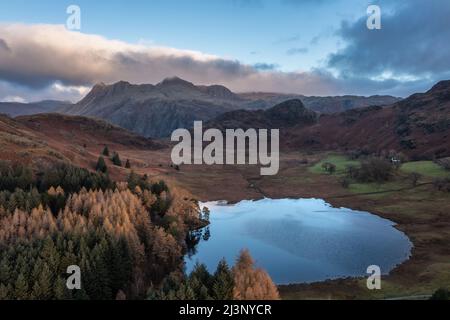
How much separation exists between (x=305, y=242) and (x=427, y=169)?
267 ft

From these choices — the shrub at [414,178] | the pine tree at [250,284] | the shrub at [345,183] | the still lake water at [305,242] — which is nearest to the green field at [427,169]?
the shrub at [414,178]

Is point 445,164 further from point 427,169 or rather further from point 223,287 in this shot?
point 223,287

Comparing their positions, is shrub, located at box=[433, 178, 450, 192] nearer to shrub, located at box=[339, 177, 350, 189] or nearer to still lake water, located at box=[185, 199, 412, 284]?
still lake water, located at box=[185, 199, 412, 284]

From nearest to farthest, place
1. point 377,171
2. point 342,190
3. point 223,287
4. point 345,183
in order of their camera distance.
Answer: point 223,287, point 342,190, point 377,171, point 345,183

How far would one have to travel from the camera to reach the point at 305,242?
80312 mm

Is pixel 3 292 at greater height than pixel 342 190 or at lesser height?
lesser

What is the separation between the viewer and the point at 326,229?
90250 mm

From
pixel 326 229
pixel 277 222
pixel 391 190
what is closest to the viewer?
pixel 326 229

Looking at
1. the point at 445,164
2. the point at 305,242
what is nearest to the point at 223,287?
the point at 305,242

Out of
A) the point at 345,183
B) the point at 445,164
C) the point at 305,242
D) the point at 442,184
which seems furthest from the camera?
the point at 345,183

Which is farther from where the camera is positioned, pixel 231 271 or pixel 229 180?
pixel 229 180

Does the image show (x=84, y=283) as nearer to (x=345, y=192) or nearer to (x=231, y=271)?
(x=231, y=271)

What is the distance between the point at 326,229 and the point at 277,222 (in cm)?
1278
